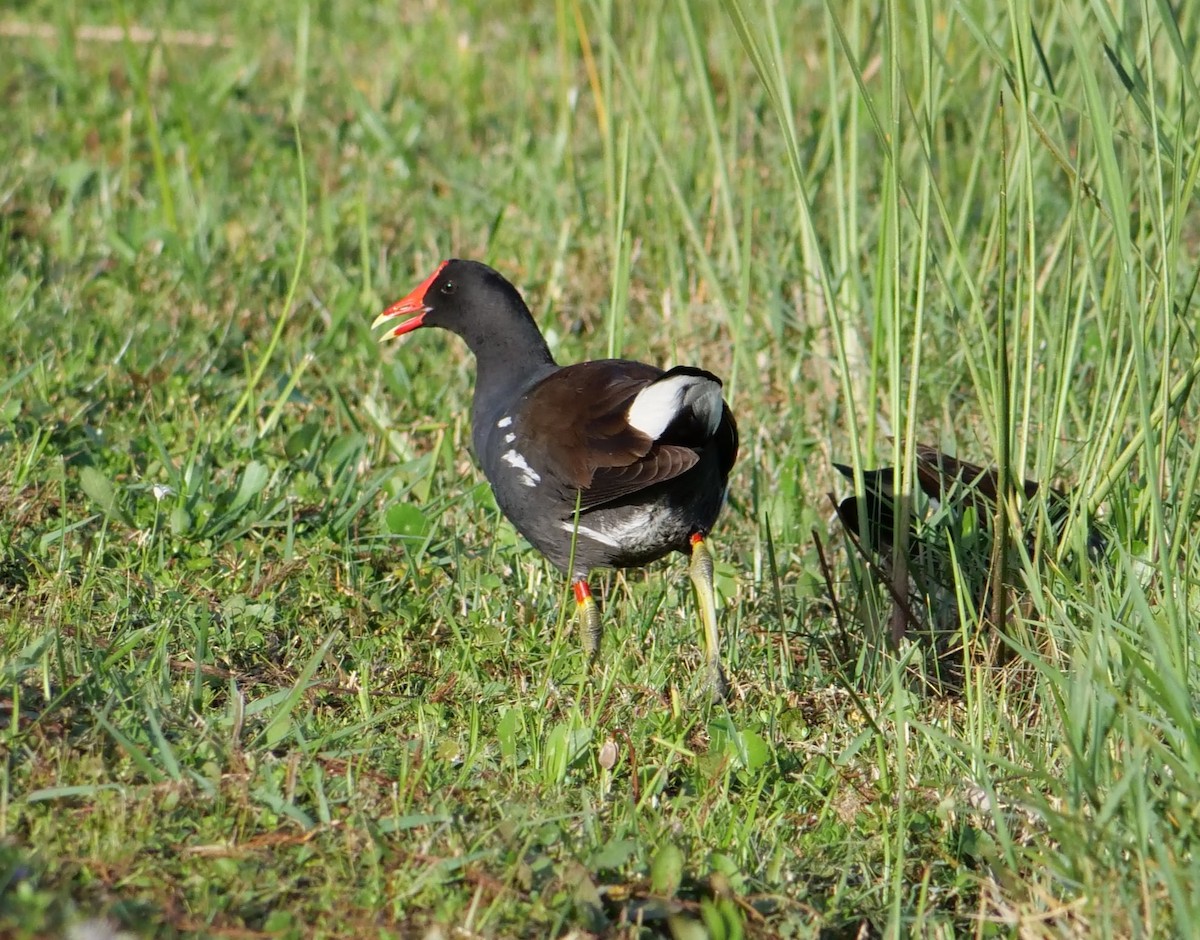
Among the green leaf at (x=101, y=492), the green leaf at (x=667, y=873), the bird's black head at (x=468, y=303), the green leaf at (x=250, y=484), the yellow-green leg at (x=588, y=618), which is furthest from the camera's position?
the bird's black head at (x=468, y=303)

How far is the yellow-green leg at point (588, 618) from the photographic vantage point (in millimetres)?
3234

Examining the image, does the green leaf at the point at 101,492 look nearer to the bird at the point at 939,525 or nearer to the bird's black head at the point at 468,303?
the bird's black head at the point at 468,303

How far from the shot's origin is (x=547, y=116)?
19.1ft

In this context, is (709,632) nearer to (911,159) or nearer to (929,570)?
(929,570)

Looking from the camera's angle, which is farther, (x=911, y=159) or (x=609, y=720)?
(x=911, y=159)

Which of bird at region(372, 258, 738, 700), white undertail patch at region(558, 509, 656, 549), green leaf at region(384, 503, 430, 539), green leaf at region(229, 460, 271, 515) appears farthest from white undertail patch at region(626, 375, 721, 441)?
green leaf at region(229, 460, 271, 515)

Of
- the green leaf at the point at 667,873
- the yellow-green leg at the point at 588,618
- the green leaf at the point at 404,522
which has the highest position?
the green leaf at the point at 667,873

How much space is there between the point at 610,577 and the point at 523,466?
0.53 meters

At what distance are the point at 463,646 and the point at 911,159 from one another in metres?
2.47

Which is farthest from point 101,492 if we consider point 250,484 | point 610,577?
point 610,577

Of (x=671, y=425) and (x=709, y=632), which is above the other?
(x=671, y=425)

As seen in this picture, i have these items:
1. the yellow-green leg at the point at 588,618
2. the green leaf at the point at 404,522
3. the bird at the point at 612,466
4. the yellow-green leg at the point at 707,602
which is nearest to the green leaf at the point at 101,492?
the green leaf at the point at 404,522

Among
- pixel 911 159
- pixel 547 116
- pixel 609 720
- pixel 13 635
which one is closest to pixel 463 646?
pixel 609 720

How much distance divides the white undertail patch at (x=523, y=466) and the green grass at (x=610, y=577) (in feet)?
0.95
